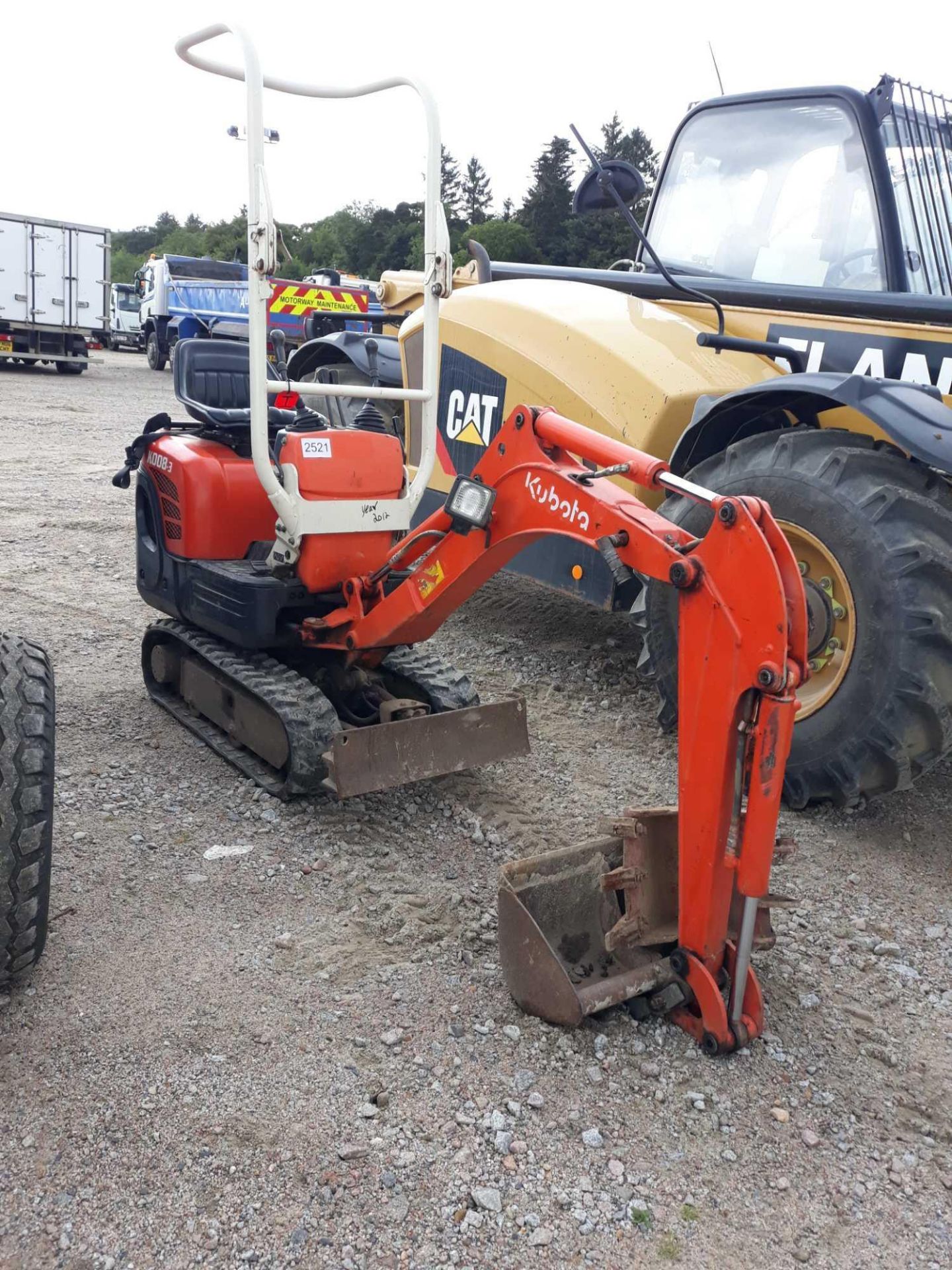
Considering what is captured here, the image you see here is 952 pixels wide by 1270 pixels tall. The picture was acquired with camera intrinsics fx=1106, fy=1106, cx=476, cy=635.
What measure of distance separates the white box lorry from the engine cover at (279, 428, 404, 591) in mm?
17231

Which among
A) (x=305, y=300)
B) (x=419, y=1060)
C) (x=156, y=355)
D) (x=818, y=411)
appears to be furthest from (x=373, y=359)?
(x=156, y=355)

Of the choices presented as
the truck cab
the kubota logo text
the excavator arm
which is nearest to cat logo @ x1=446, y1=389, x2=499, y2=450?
the kubota logo text

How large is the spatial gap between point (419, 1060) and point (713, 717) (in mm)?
1042

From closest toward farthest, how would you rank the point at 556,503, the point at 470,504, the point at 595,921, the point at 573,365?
the point at 595,921 < the point at 556,503 < the point at 470,504 < the point at 573,365

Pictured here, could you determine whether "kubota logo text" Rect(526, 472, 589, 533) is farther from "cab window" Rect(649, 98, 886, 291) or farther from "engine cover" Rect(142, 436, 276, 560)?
"cab window" Rect(649, 98, 886, 291)

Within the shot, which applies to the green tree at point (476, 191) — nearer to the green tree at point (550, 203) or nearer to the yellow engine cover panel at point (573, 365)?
the green tree at point (550, 203)

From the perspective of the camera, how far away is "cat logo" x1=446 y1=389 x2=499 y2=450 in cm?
504

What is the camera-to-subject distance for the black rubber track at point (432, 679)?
4.04m

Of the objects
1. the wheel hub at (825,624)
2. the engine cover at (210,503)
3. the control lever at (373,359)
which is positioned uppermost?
the control lever at (373,359)

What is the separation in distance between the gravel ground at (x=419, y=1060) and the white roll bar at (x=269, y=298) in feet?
3.26

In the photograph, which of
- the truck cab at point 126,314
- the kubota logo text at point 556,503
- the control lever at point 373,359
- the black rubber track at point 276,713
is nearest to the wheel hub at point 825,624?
the kubota logo text at point 556,503

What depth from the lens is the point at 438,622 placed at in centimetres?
375

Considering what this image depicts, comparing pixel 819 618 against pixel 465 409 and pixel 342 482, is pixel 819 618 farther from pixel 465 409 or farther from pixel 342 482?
pixel 465 409

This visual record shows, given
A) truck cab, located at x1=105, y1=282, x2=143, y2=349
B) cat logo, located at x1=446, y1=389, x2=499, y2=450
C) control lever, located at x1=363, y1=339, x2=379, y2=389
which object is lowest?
cat logo, located at x1=446, y1=389, x2=499, y2=450
